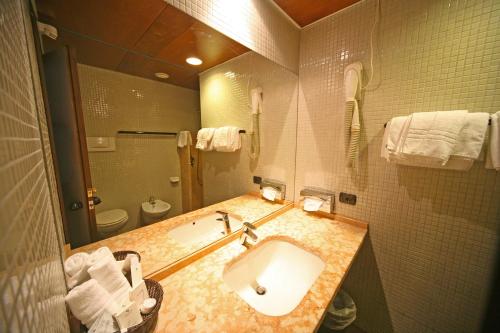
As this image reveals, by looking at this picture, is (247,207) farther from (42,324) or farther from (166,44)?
(42,324)

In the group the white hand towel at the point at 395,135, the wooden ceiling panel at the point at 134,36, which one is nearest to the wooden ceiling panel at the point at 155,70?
the wooden ceiling panel at the point at 134,36

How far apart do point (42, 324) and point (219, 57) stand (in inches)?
45.5

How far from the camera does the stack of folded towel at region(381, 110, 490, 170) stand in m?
0.77

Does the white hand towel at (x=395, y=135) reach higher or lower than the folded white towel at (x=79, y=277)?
higher

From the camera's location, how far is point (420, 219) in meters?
1.03

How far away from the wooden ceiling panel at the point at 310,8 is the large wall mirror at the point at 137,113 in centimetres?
35

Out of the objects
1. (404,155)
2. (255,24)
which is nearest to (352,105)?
(404,155)

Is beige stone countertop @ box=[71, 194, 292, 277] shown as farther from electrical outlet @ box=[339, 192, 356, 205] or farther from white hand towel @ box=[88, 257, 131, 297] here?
electrical outlet @ box=[339, 192, 356, 205]

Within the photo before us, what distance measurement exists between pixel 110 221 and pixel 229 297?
1.85ft

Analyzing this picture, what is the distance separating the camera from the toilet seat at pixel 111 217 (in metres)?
0.71

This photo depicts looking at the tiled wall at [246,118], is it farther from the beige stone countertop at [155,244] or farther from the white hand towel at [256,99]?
the beige stone countertop at [155,244]

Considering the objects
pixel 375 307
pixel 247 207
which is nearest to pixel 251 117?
pixel 247 207

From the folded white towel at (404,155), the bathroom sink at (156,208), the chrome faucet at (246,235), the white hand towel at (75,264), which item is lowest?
the chrome faucet at (246,235)

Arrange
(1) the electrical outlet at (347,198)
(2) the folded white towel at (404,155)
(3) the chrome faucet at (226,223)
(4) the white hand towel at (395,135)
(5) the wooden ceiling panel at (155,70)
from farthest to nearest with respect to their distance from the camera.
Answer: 1. (1) the electrical outlet at (347,198)
2. (3) the chrome faucet at (226,223)
3. (4) the white hand towel at (395,135)
4. (2) the folded white towel at (404,155)
5. (5) the wooden ceiling panel at (155,70)
